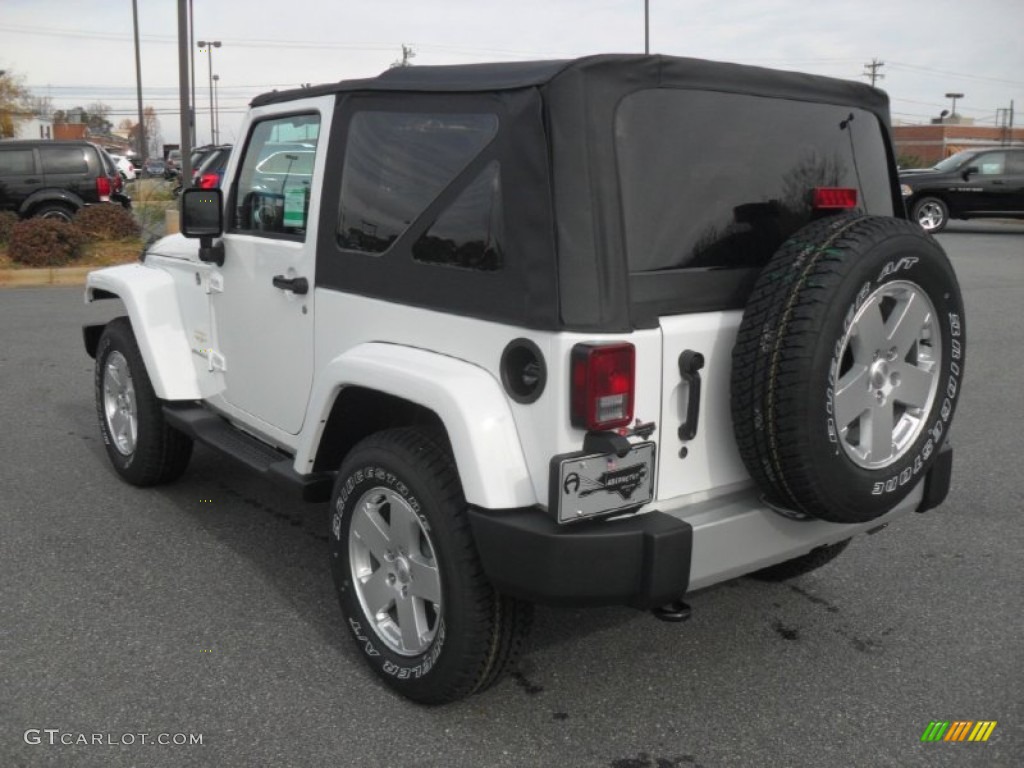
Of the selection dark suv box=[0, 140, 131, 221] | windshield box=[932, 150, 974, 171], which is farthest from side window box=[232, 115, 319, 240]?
windshield box=[932, 150, 974, 171]

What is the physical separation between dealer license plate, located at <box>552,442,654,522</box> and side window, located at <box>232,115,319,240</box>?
1.60m

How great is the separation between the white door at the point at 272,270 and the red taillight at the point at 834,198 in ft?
5.45

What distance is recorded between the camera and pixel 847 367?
2.91 m

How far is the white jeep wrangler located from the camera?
8.60 feet

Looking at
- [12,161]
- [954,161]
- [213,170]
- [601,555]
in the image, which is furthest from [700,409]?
[954,161]

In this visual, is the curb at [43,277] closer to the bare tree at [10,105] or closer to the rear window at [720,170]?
the rear window at [720,170]

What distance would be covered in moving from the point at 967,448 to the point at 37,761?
16.5 feet

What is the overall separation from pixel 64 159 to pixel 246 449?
14.6 m

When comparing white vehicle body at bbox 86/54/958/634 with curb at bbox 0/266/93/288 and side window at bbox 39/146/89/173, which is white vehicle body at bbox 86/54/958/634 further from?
side window at bbox 39/146/89/173

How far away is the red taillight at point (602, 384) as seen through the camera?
255 cm

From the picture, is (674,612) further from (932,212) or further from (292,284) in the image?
(932,212)

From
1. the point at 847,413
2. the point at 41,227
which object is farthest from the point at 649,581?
the point at 41,227

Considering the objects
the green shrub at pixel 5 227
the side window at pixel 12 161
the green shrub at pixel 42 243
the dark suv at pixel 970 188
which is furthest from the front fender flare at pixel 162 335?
the dark suv at pixel 970 188

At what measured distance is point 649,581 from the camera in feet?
8.59
